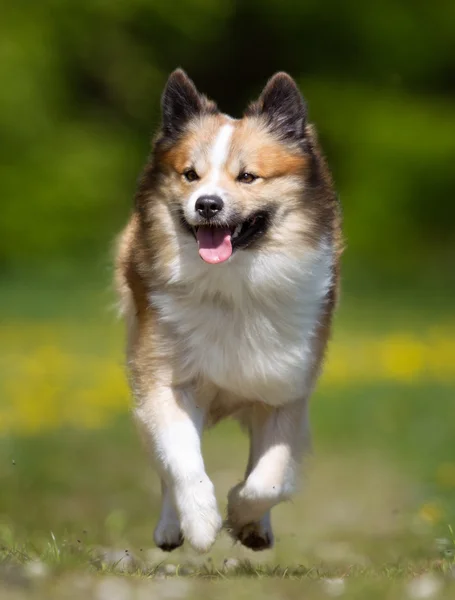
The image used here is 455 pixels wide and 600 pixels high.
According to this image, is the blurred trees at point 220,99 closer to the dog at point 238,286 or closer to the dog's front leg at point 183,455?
the dog at point 238,286

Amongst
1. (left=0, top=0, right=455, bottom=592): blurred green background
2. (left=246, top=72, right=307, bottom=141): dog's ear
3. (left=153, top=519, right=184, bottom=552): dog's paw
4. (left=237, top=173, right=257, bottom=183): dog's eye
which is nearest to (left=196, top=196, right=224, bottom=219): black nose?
(left=237, top=173, right=257, bottom=183): dog's eye

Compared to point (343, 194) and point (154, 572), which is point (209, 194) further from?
point (343, 194)

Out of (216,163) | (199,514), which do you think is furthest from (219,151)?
(199,514)

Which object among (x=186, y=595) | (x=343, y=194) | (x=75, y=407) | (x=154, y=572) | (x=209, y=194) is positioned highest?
(x=209, y=194)

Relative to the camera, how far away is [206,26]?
22.0m

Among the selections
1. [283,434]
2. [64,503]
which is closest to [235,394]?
[283,434]

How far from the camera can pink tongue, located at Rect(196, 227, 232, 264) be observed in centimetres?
489

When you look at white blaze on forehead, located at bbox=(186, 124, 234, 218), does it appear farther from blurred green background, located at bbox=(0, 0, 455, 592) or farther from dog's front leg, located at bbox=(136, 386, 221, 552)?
blurred green background, located at bbox=(0, 0, 455, 592)

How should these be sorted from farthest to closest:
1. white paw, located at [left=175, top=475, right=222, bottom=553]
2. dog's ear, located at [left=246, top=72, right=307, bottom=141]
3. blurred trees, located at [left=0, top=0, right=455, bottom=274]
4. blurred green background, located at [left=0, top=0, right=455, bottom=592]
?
1. blurred trees, located at [left=0, top=0, right=455, bottom=274]
2. blurred green background, located at [left=0, top=0, right=455, bottom=592]
3. dog's ear, located at [left=246, top=72, right=307, bottom=141]
4. white paw, located at [left=175, top=475, right=222, bottom=553]

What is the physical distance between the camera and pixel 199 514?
474 cm

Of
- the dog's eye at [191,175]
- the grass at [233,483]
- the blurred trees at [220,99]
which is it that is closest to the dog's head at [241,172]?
the dog's eye at [191,175]

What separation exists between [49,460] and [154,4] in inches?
584

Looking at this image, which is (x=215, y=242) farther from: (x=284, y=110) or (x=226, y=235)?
(x=284, y=110)

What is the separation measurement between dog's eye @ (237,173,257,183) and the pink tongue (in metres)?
0.23
